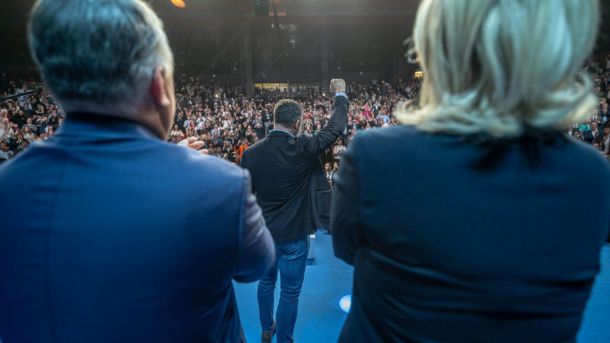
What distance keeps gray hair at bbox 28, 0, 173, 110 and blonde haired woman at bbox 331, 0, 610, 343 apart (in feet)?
1.39

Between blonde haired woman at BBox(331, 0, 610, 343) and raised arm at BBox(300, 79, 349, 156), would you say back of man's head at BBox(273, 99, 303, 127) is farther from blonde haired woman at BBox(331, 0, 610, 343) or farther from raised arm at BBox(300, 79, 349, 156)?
blonde haired woman at BBox(331, 0, 610, 343)

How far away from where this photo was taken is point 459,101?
1.95 feet

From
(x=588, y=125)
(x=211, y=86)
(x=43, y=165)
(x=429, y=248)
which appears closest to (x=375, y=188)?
(x=429, y=248)

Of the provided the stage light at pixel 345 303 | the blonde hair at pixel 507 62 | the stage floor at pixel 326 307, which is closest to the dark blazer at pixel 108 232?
the blonde hair at pixel 507 62

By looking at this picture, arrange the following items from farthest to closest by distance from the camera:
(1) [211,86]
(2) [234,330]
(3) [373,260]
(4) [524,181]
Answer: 1. (1) [211,86]
2. (2) [234,330]
3. (3) [373,260]
4. (4) [524,181]

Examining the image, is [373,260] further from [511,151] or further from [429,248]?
[511,151]

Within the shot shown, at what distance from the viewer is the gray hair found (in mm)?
604

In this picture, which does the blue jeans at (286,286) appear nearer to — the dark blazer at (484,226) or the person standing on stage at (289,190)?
the person standing on stage at (289,190)

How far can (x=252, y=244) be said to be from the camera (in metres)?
0.69

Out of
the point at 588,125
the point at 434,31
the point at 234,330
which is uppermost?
the point at 434,31

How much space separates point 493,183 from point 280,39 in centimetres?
1921

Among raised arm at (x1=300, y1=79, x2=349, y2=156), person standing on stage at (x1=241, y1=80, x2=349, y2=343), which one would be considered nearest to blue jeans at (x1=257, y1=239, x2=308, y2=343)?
person standing on stage at (x1=241, y1=80, x2=349, y2=343)

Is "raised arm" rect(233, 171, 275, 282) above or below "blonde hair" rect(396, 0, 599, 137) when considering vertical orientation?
below

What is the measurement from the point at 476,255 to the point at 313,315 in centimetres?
238
